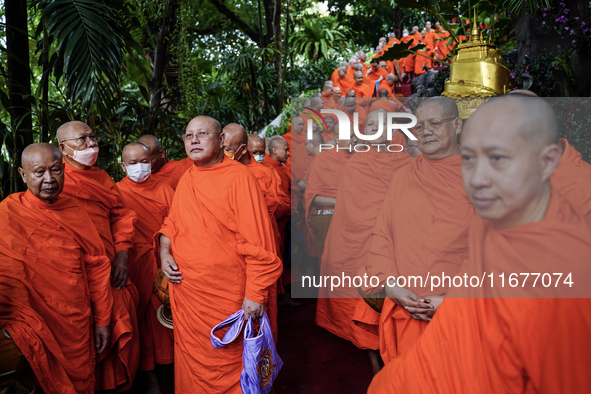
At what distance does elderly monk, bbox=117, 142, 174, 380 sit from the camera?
3547mm

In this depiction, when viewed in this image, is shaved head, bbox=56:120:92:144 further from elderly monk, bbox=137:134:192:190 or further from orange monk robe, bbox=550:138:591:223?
orange monk robe, bbox=550:138:591:223

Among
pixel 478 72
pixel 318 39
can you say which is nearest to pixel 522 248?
pixel 478 72

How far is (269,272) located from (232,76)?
9.51 meters

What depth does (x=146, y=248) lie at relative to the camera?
145 inches

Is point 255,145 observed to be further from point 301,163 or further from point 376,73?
point 376,73

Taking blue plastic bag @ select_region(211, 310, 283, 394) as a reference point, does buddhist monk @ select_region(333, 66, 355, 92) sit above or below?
above

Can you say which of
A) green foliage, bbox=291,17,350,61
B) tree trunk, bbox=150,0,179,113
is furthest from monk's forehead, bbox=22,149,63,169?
green foliage, bbox=291,17,350,61

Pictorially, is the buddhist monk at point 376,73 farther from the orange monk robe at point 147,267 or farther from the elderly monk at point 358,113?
the orange monk robe at point 147,267

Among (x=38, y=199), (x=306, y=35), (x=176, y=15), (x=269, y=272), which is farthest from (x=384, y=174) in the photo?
(x=306, y=35)

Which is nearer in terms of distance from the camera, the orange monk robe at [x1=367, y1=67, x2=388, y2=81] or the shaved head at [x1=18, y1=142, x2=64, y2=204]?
the shaved head at [x1=18, y1=142, x2=64, y2=204]

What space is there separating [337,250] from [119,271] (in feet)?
5.90

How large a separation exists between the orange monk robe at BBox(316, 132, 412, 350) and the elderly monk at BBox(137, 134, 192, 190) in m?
1.84

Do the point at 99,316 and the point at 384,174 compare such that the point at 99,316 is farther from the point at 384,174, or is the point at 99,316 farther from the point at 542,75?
the point at 542,75

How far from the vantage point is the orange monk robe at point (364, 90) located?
11.4 metres
